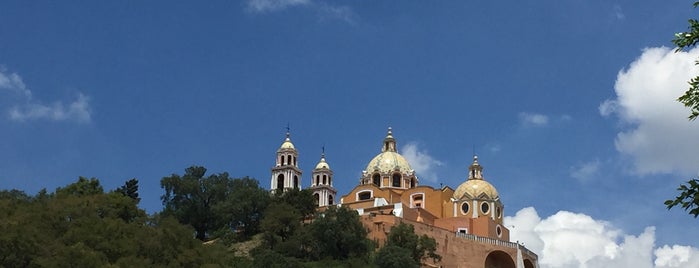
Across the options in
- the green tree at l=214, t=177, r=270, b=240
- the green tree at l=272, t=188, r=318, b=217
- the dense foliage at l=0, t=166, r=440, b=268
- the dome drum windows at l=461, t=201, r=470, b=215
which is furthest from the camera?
the dome drum windows at l=461, t=201, r=470, b=215

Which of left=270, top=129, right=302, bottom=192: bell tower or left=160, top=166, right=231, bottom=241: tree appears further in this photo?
left=270, top=129, right=302, bottom=192: bell tower

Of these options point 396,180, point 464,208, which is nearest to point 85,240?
point 464,208

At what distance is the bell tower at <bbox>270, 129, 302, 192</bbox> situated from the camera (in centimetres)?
6494

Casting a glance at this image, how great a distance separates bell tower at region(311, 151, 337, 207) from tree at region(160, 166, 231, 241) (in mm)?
12209

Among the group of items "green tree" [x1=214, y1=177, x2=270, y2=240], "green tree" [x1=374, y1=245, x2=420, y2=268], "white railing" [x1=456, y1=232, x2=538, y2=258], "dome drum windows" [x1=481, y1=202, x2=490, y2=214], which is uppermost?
"dome drum windows" [x1=481, y1=202, x2=490, y2=214]

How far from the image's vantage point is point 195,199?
5259cm

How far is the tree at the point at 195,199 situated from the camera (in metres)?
52.2

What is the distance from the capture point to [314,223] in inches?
1720

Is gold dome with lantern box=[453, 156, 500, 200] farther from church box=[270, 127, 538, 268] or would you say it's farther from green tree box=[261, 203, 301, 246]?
green tree box=[261, 203, 301, 246]

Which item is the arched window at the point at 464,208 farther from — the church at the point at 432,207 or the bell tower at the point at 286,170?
the bell tower at the point at 286,170

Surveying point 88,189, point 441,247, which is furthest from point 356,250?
point 88,189

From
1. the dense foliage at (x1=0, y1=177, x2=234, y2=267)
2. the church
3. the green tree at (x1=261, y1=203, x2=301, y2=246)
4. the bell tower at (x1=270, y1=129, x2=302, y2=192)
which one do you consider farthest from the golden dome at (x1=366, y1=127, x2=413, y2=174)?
the dense foliage at (x1=0, y1=177, x2=234, y2=267)

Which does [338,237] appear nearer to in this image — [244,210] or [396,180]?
[244,210]

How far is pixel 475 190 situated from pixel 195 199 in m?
18.4
